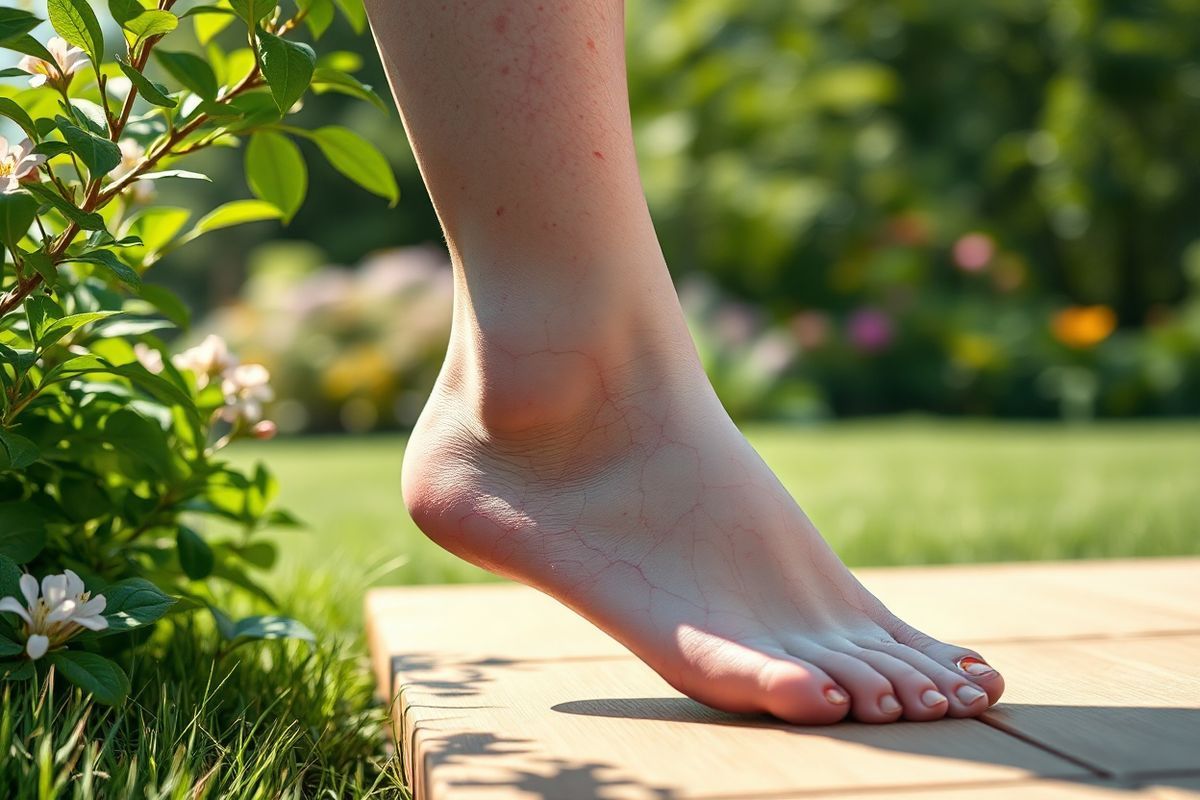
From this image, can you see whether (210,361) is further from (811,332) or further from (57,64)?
(811,332)

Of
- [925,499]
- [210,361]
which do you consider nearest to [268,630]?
[210,361]

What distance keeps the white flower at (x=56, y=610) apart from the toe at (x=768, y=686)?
471mm

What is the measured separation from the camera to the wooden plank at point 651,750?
77cm

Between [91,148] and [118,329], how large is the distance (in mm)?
334

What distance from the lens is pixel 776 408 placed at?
274 inches

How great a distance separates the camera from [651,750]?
2.81ft

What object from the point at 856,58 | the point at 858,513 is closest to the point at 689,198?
the point at 856,58

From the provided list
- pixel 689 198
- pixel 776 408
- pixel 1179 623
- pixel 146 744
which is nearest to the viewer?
pixel 146 744

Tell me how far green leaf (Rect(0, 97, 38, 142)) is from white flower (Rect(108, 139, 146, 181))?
238 mm

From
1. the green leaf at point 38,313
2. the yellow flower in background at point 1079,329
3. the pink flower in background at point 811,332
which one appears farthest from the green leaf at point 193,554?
the yellow flower in background at point 1079,329

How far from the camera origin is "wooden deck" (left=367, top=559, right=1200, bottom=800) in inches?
30.3

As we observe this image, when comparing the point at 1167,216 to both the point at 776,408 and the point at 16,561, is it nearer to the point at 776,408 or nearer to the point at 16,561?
the point at 776,408

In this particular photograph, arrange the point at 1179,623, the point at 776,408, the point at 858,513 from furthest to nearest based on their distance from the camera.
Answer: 1. the point at 776,408
2. the point at 858,513
3. the point at 1179,623

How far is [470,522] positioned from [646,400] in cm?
21
